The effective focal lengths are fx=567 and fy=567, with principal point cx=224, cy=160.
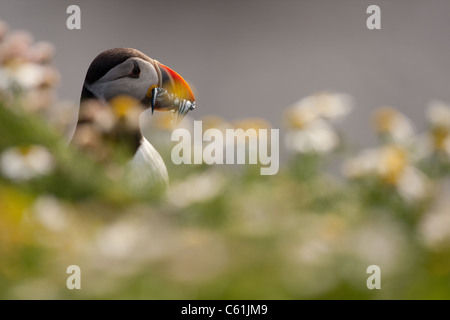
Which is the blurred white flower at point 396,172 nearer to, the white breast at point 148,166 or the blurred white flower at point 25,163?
the white breast at point 148,166

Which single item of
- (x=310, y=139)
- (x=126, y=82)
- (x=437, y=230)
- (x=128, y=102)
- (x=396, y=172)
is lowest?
(x=437, y=230)

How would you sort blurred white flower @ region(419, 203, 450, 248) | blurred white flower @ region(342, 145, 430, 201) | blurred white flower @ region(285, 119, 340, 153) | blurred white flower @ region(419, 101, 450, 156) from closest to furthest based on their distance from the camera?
1. blurred white flower @ region(419, 203, 450, 248)
2. blurred white flower @ region(342, 145, 430, 201)
3. blurred white flower @ region(419, 101, 450, 156)
4. blurred white flower @ region(285, 119, 340, 153)

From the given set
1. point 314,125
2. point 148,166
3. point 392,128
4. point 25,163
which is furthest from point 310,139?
point 25,163

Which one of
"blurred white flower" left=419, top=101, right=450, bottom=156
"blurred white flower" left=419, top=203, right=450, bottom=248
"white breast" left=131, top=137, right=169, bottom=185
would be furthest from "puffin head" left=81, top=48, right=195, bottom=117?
"blurred white flower" left=419, top=203, right=450, bottom=248

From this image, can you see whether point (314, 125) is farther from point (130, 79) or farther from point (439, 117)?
point (130, 79)

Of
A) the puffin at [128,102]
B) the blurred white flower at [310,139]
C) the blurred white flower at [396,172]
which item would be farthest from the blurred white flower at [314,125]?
the puffin at [128,102]

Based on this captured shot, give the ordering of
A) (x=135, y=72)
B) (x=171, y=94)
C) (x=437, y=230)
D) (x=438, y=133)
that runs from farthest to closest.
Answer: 1. (x=135, y=72)
2. (x=171, y=94)
3. (x=438, y=133)
4. (x=437, y=230)

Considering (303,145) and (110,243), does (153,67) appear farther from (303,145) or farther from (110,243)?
(110,243)

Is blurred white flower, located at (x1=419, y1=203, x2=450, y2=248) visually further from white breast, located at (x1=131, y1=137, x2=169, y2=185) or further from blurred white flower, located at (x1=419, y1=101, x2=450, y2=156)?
white breast, located at (x1=131, y1=137, x2=169, y2=185)
